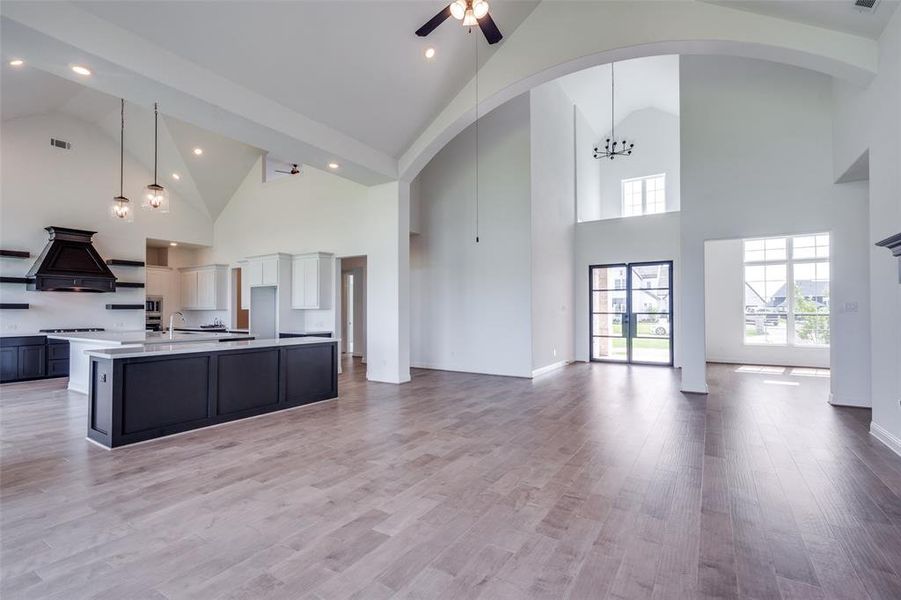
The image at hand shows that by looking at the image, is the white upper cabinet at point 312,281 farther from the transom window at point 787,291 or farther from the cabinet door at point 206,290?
Result: the transom window at point 787,291

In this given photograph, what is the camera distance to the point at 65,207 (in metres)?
8.24

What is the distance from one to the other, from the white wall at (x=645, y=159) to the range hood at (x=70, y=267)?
11916 millimetres

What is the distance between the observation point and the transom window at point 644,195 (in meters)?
10.9

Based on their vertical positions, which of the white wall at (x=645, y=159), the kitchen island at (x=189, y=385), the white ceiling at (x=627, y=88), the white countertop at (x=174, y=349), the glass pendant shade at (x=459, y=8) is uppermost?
the white ceiling at (x=627, y=88)

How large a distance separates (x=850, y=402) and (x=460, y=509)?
18.3ft

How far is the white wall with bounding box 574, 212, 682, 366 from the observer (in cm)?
880

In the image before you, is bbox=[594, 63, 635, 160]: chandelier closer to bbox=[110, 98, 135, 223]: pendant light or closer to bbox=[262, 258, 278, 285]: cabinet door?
bbox=[262, 258, 278, 285]: cabinet door

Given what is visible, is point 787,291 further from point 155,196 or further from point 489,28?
point 155,196

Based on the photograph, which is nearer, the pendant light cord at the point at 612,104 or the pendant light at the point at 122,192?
the pendant light at the point at 122,192

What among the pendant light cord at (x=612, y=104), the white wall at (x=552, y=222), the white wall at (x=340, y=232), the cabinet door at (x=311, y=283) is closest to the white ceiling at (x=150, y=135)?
the white wall at (x=340, y=232)

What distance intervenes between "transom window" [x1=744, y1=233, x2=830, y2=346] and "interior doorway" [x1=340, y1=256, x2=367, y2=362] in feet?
29.0

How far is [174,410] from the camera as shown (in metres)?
4.09

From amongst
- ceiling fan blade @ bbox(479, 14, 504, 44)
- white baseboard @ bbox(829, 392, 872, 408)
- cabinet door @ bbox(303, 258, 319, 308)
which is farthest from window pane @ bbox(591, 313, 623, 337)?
ceiling fan blade @ bbox(479, 14, 504, 44)

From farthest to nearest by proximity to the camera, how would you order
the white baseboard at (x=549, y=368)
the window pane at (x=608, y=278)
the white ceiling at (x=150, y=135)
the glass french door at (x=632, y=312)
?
the window pane at (x=608, y=278) → the glass french door at (x=632, y=312) → the white baseboard at (x=549, y=368) → the white ceiling at (x=150, y=135)
